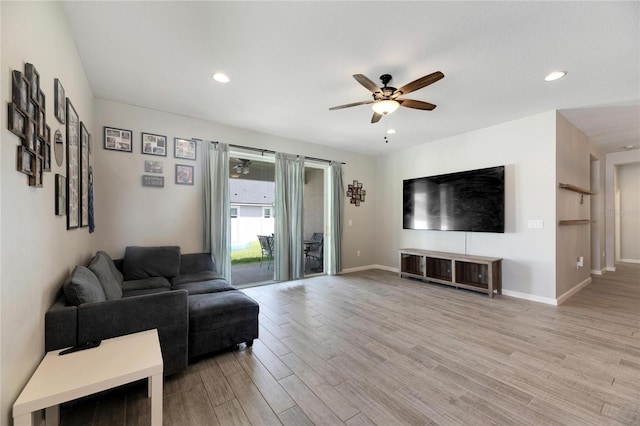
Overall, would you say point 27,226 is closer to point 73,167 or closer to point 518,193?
Result: point 73,167

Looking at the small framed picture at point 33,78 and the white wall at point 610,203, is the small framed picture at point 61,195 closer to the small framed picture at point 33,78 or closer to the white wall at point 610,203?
the small framed picture at point 33,78

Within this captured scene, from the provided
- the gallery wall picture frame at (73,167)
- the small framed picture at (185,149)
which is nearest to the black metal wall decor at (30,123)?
the gallery wall picture frame at (73,167)

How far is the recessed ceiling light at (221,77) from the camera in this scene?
2.82 meters

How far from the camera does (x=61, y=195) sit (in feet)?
6.30

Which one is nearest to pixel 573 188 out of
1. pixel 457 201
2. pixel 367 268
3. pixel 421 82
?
pixel 457 201

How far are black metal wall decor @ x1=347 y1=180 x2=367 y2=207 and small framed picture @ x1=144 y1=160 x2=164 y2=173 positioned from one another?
12.2 ft

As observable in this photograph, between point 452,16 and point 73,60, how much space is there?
3.23 m

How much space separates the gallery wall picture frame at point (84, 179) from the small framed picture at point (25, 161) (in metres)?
1.41

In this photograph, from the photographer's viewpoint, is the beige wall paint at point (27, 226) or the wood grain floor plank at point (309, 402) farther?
the wood grain floor plank at point (309, 402)

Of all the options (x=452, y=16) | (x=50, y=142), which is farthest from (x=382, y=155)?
(x=50, y=142)

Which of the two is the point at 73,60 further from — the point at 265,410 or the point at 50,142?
the point at 265,410

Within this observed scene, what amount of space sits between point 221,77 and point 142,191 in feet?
6.65

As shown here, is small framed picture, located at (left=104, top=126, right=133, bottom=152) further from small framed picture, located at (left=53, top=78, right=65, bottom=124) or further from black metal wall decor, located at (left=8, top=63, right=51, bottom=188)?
black metal wall decor, located at (left=8, top=63, right=51, bottom=188)

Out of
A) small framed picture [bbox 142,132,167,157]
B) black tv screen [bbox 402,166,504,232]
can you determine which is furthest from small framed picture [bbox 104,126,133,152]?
black tv screen [bbox 402,166,504,232]
